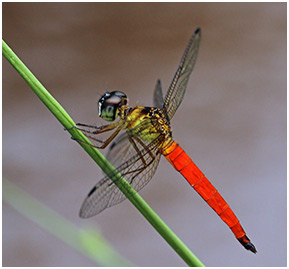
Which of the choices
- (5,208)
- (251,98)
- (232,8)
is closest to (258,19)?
(232,8)

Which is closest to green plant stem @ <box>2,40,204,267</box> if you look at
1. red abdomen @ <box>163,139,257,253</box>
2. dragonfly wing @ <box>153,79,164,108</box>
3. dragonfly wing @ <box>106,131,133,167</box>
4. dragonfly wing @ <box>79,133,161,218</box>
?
dragonfly wing @ <box>79,133,161,218</box>

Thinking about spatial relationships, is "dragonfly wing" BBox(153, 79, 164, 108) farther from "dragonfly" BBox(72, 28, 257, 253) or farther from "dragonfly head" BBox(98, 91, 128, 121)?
"dragonfly head" BBox(98, 91, 128, 121)

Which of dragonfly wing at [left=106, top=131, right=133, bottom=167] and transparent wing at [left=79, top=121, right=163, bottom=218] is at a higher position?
dragonfly wing at [left=106, top=131, right=133, bottom=167]

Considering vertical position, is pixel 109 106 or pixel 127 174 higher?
pixel 109 106

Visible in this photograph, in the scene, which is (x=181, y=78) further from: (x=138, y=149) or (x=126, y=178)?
(x=126, y=178)

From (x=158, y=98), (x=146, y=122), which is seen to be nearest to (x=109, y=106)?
(x=146, y=122)

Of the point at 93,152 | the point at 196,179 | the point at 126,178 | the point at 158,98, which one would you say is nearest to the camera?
the point at 93,152

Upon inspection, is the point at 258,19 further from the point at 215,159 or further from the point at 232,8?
the point at 215,159
